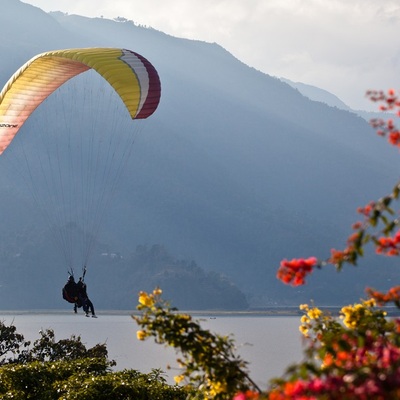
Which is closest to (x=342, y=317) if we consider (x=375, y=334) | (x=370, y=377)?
(x=375, y=334)

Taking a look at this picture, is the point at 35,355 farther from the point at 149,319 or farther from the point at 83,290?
the point at 149,319

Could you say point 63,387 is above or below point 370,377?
above

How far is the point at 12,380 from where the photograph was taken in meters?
20.6

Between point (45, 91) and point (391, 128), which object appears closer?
point (391, 128)

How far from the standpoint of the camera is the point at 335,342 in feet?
21.5

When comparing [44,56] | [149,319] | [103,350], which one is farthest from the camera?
[103,350]

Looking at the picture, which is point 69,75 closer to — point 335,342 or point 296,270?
point 296,270

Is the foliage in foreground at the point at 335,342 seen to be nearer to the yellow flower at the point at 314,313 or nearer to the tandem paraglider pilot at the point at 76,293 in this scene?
the yellow flower at the point at 314,313

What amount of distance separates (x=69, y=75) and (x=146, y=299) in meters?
20.5

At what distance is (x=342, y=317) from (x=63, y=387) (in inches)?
442

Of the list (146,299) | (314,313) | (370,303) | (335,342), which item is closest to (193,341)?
(146,299)

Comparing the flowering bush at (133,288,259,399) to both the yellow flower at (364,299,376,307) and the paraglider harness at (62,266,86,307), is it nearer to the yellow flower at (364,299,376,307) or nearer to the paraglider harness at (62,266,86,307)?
the yellow flower at (364,299,376,307)

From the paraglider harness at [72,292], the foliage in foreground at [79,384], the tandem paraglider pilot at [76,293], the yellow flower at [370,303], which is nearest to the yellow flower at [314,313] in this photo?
the yellow flower at [370,303]

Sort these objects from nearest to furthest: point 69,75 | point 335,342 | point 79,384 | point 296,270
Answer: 1. point 335,342
2. point 296,270
3. point 79,384
4. point 69,75
